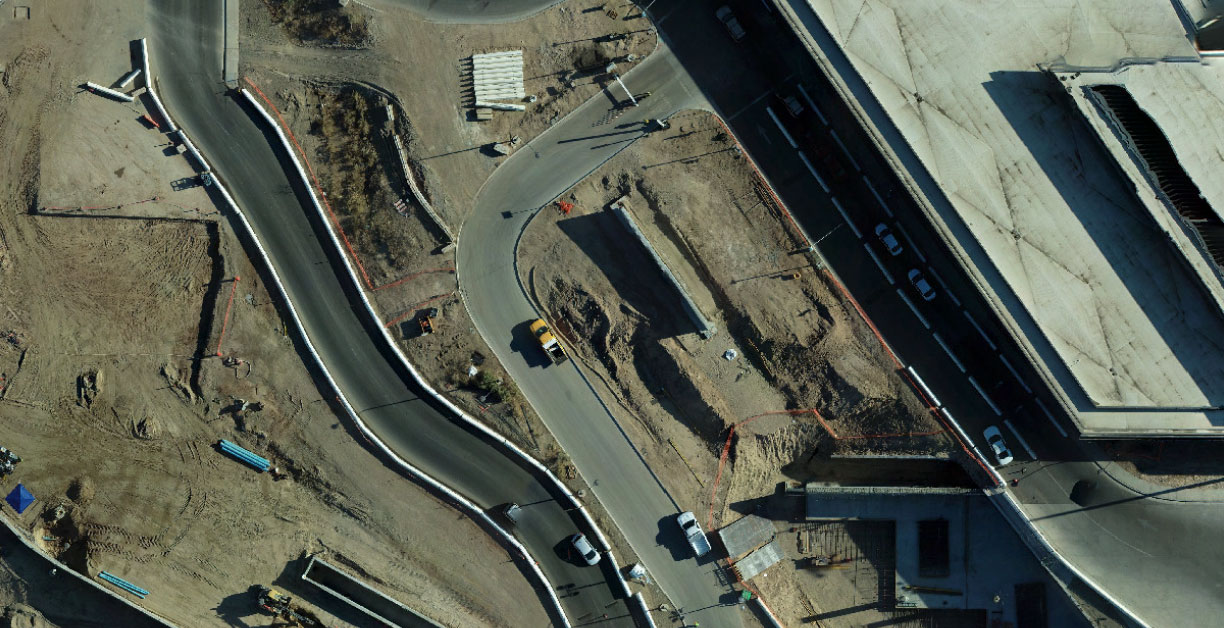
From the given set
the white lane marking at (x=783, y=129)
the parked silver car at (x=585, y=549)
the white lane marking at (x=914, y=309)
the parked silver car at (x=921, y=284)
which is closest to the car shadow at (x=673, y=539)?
the parked silver car at (x=585, y=549)

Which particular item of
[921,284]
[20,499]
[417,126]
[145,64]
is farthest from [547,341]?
[20,499]

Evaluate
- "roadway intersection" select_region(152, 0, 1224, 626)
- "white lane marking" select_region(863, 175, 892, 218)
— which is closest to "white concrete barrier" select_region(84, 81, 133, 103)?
"roadway intersection" select_region(152, 0, 1224, 626)

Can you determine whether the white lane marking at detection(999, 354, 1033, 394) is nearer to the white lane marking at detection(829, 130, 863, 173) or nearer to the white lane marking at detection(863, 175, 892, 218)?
the white lane marking at detection(863, 175, 892, 218)

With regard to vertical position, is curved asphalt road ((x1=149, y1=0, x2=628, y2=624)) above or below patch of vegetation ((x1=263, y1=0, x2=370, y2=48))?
below

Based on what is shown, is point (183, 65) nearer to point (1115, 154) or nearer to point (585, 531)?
point (585, 531)

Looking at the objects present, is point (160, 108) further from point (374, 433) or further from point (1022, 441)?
point (1022, 441)

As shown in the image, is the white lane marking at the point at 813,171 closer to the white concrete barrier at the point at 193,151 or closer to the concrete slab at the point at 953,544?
the concrete slab at the point at 953,544
